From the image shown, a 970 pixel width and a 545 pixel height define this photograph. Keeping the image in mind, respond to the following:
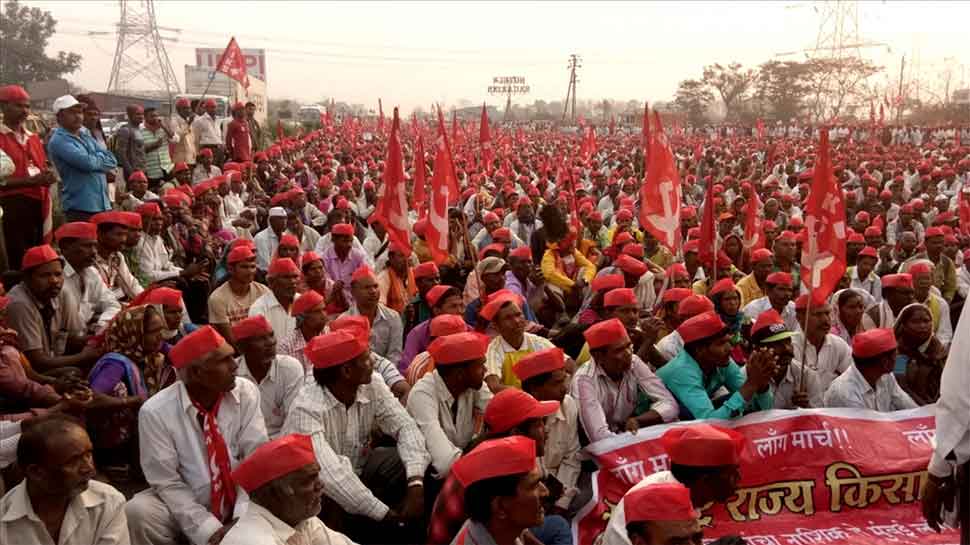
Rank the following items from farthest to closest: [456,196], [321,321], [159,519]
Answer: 1. [456,196]
2. [321,321]
3. [159,519]

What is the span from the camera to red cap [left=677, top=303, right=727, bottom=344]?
5289mm

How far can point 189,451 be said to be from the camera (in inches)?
166

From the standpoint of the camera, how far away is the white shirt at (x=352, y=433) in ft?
14.4

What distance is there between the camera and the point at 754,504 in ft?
15.8

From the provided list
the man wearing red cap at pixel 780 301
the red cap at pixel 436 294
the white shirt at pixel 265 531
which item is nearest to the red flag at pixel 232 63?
the red cap at pixel 436 294

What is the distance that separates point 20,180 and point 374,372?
4.07 m

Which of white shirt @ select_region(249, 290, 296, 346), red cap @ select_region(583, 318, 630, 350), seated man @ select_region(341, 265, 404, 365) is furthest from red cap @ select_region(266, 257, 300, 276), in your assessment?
red cap @ select_region(583, 318, 630, 350)

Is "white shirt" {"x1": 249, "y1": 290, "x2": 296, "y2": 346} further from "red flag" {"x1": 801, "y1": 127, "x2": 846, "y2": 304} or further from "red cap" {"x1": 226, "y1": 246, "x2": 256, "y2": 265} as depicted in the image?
"red flag" {"x1": 801, "y1": 127, "x2": 846, "y2": 304}

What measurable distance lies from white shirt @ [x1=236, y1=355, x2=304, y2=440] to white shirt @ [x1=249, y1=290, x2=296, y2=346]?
1.38m

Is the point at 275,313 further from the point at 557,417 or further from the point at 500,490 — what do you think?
the point at 500,490

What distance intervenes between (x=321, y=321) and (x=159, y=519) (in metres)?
2.15

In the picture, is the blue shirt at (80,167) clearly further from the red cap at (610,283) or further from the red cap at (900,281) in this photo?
the red cap at (900,281)

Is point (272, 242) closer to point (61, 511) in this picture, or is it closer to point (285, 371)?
point (285, 371)

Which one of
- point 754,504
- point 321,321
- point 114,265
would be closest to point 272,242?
point 114,265
